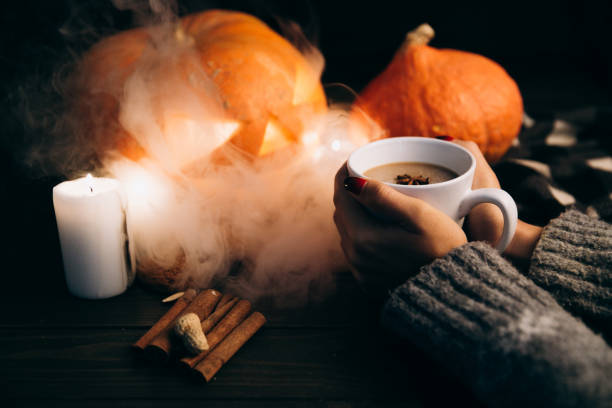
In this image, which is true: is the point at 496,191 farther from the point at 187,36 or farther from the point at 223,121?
the point at 187,36

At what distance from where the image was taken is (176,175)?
93cm

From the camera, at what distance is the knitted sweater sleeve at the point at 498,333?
0.49 meters

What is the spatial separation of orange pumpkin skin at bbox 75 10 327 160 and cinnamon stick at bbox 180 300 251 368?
1.31 feet

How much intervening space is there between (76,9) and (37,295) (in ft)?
3.06

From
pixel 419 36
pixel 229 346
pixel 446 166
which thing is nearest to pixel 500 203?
pixel 446 166

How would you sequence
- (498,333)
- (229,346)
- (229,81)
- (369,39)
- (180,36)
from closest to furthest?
(498,333) < (229,346) < (229,81) < (180,36) < (369,39)

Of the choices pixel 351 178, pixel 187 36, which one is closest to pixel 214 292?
pixel 351 178

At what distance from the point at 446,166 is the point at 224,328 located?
0.38 metres

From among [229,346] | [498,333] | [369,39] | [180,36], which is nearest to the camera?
[498,333]

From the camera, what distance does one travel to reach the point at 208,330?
668 mm

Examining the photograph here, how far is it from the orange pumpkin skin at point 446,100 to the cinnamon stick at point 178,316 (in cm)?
67

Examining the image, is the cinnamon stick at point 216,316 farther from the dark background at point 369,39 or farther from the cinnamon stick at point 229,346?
the dark background at point 369,39

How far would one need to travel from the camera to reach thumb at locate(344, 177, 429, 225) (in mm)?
609

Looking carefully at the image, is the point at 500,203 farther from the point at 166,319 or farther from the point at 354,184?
the point at 166,319
